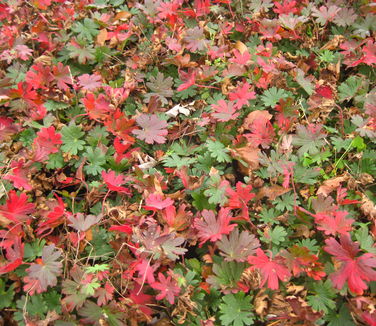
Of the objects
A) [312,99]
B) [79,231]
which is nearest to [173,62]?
[312,99]

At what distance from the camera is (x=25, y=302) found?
160 centimetres

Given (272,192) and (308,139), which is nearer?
(272,192)

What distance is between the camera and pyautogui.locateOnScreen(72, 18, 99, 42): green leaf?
8.37 ft

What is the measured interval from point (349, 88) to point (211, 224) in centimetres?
122

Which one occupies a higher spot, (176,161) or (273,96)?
(273,96)

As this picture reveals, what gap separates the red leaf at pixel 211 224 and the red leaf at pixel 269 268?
0.18 metres

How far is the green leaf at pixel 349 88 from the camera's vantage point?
2199mm

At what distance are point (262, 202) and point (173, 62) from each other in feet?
3.50

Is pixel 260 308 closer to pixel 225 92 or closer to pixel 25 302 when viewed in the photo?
pixel 25 302

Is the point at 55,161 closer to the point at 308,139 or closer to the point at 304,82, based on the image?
the point at 308,139

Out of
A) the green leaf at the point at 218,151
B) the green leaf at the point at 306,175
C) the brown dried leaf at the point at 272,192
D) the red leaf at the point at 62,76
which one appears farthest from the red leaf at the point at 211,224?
the red leaf at the point at 62,76

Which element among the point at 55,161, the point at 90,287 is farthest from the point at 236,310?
the point at 55,161

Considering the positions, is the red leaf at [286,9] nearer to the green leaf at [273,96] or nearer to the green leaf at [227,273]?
the green leaf at [273,96]

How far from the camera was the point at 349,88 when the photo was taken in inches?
87.4
